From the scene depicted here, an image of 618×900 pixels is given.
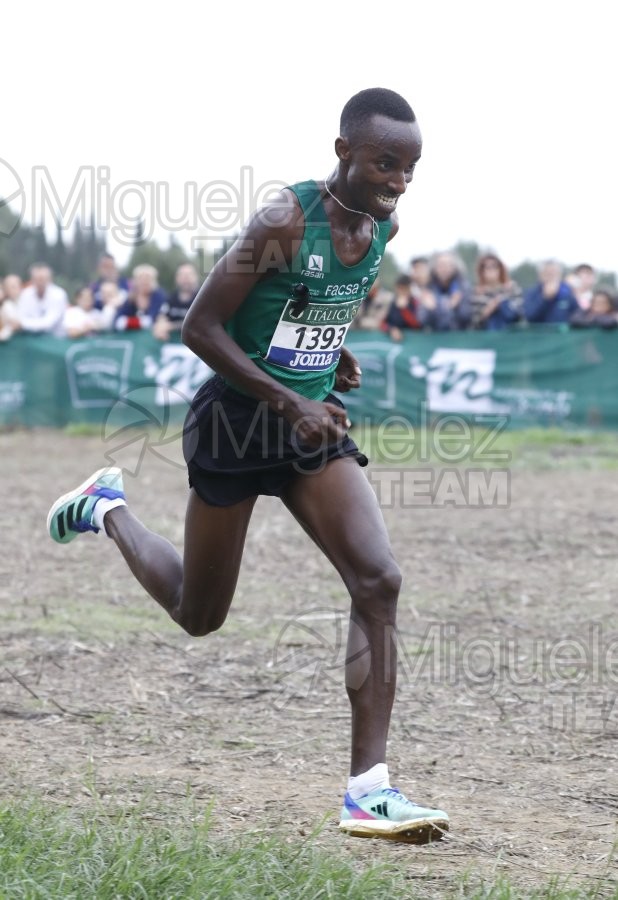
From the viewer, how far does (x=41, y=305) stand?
16953 mm

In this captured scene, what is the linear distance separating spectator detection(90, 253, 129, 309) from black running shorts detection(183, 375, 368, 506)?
13005 millimetres

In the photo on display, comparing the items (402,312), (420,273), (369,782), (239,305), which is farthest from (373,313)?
(369,782)

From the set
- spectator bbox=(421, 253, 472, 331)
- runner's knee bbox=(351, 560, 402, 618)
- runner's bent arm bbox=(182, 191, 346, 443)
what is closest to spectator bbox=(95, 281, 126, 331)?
spectator bbox=(421, 253, 472, 331)

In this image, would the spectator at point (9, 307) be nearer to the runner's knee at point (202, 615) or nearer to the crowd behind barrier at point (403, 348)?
the crowd behind barrier at point (403, 348)

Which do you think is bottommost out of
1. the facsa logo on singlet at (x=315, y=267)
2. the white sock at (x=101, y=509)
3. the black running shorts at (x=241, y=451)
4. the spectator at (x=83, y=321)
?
the white sock at (x=101, y=509)

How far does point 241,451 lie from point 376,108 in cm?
120

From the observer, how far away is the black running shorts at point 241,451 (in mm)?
4043

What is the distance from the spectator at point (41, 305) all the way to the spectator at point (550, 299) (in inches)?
253

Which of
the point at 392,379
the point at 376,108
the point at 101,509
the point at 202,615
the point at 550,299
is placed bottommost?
the point at 202,615

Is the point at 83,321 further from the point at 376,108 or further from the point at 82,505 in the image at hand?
the point at 376,108

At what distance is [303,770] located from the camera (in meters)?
4.55

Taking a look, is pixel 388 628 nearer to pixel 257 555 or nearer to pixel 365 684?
pixel 365 684

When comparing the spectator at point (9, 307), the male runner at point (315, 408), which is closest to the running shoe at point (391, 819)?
the male runner at point (315, 408)

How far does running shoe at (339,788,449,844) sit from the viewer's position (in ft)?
12.0
